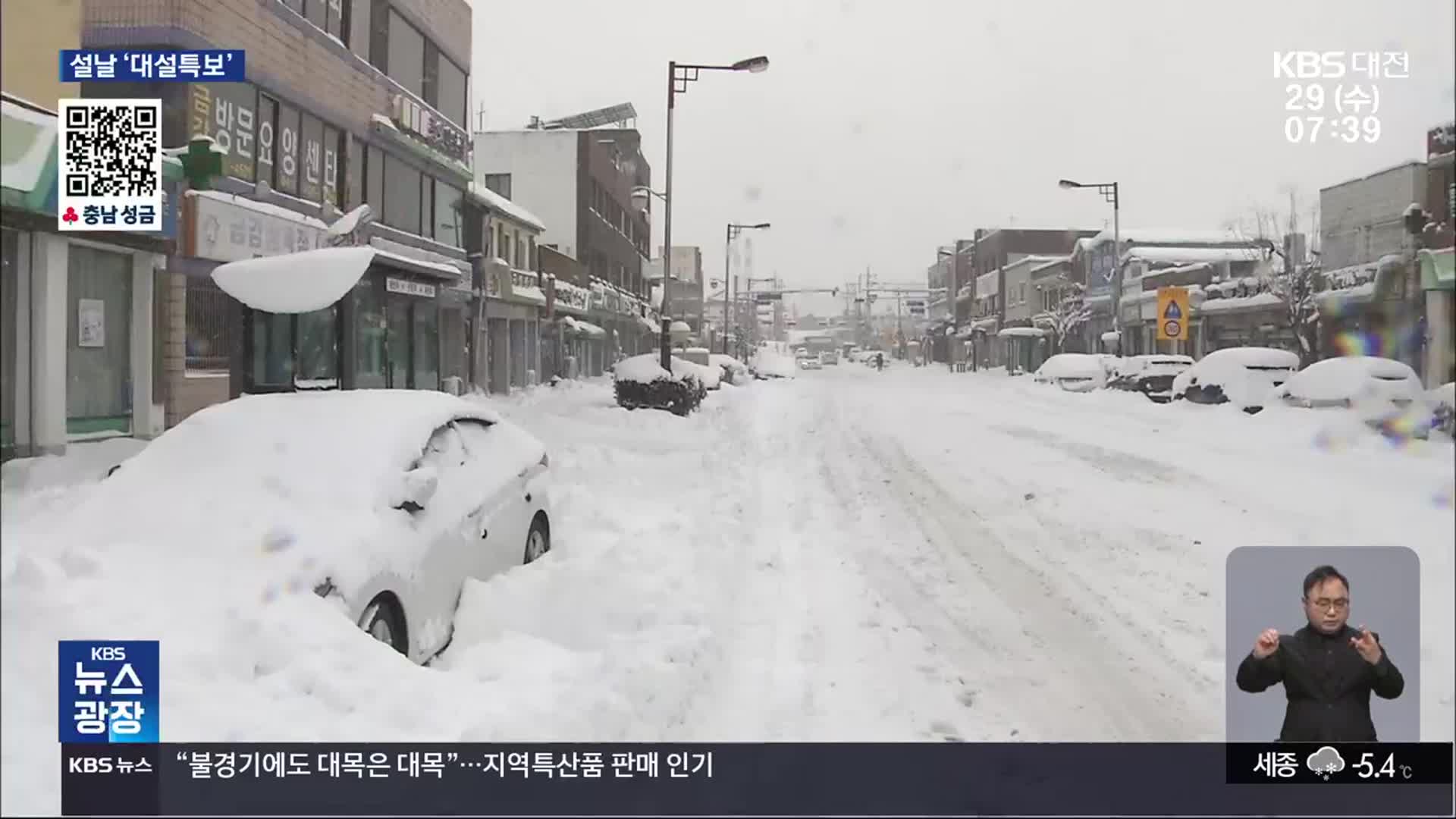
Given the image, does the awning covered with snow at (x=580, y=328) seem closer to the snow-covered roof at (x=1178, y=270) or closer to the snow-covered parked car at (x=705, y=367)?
the snow-covered parked car at (x=705, y=367)

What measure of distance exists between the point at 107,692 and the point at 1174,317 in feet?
15.0

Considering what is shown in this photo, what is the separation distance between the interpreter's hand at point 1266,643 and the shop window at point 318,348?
4915 mm

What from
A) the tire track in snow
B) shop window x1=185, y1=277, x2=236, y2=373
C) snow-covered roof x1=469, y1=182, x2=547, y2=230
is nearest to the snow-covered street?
the tire track in snow

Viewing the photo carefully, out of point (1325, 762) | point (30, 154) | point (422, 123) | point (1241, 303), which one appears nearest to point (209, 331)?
point (30, 154)

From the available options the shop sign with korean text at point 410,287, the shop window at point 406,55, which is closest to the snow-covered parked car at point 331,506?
the shop sign with korean text at point 410,287

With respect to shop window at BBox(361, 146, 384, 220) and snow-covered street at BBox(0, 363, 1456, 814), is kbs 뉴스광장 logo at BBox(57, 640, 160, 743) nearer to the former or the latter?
snow-covered street at BBox(0, 363, 1456, 814)

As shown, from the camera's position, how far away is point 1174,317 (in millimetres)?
5152

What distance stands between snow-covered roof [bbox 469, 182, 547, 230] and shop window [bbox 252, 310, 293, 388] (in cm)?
1500

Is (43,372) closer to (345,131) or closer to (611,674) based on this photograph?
(611,674)

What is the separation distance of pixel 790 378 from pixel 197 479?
43374mm

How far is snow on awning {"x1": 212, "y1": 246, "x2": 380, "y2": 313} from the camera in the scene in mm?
4965

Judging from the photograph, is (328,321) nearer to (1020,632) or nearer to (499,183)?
(1020,632)

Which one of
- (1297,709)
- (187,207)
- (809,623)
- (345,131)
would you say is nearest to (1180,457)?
(809,623)

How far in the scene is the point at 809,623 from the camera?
5.61 meters
